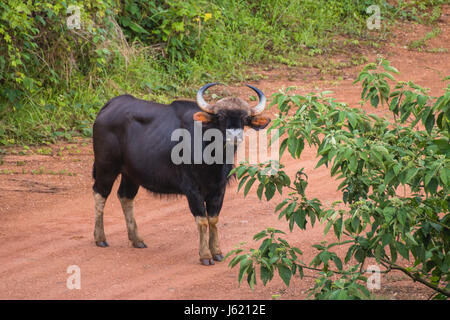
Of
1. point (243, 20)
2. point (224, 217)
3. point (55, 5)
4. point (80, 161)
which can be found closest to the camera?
point (224, 217)

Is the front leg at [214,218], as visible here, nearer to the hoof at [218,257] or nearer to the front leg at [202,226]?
the hoof at [218,257]

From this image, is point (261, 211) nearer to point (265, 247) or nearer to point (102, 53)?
point (265, 247)

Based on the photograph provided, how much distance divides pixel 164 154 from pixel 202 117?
60cm

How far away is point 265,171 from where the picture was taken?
16.1ft

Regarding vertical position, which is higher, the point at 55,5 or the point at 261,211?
the point at 55,5

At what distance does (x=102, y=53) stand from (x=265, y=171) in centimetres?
676

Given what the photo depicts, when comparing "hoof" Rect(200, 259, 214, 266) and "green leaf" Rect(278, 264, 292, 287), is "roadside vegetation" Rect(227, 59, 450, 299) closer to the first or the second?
"green leaf" Rect(278, 264, 292, 287)

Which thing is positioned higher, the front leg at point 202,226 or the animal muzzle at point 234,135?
the animal muzzle at point 234,135

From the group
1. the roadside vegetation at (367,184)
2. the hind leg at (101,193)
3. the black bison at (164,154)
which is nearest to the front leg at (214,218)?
the black bison at (164,154)

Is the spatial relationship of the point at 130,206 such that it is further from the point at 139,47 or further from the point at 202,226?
the point at 139,47

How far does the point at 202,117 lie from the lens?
6348mm

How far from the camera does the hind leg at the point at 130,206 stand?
6.95 metres

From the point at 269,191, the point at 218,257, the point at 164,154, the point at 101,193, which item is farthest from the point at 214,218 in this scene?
the point at 269,191

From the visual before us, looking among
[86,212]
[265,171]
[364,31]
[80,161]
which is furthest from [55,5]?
[364,31]
